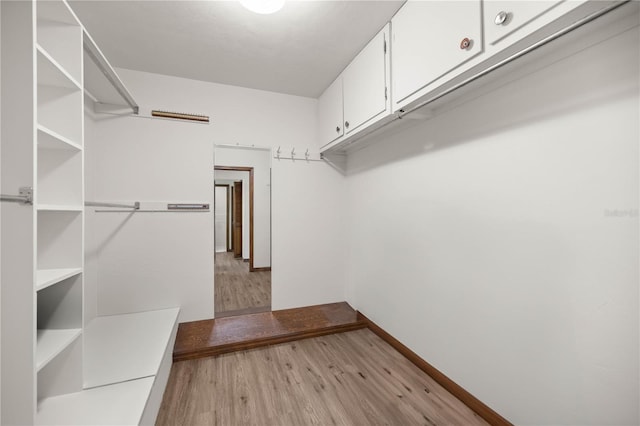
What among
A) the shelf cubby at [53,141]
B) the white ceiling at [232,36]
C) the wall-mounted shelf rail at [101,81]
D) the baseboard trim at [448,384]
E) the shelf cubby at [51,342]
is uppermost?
the white ceiling at [232,36]

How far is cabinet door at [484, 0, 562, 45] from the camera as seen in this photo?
960mm

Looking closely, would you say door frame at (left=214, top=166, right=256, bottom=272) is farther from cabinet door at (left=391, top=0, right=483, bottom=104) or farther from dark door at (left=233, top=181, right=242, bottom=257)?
cabinet door at (left=391, top=0, right=483, bottom=104)

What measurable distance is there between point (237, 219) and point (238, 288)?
0.90 metres

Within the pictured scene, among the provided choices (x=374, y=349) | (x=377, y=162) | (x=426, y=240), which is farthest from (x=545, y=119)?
(x=374, y=349)

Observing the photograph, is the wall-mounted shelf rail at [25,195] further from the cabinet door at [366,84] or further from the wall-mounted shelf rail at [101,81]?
the cabinet door at [366,84]

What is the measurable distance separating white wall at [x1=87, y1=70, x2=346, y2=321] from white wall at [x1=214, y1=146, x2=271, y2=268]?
0.18m

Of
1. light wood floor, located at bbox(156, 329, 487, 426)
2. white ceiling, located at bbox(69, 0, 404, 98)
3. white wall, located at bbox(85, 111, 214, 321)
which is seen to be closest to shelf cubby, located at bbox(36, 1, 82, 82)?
white ceiling, located at bbox(69, 0, 404, 98)

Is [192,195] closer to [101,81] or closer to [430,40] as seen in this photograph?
[101,81]

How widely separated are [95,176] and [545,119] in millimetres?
3316

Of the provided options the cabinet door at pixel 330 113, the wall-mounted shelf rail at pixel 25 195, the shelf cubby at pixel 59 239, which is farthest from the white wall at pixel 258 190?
the wall-mounted shelf rail at pixel 25 195

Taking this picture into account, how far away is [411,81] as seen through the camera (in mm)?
1583

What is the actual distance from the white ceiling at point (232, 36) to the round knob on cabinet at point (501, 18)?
2.59ft

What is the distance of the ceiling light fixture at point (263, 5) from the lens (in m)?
1.48

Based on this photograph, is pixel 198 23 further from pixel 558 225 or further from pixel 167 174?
pixel 558 225
